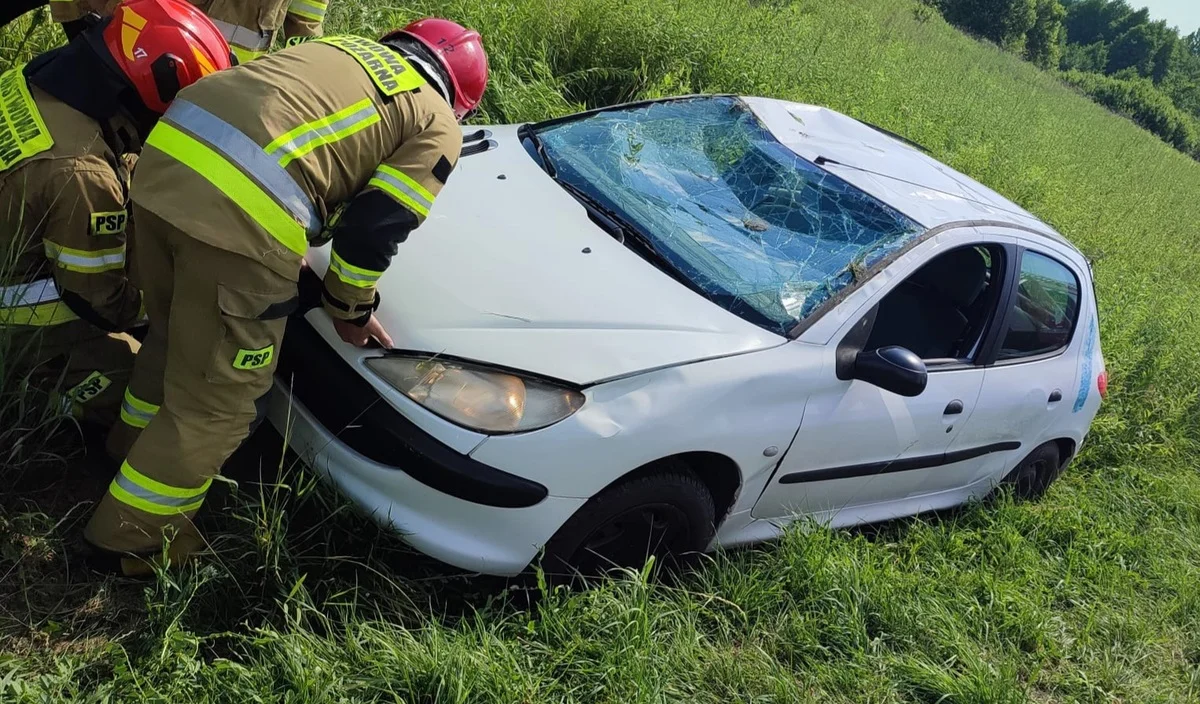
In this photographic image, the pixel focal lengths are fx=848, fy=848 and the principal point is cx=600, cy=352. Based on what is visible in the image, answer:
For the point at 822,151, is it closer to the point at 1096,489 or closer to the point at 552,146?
the point at 552,146

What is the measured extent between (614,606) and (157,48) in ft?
6.33

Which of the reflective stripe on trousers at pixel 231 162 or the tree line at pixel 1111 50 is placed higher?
the tree line at pixel 1111 50

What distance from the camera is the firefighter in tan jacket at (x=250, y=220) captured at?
1.96 metres

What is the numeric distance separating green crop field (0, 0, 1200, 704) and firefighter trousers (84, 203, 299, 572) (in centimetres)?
13

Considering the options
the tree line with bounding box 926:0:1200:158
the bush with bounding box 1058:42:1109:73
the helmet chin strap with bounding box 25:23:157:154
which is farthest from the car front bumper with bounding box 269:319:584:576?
the bush with bounding box 1058:42:1109:73

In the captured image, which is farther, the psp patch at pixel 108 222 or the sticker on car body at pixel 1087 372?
the sticker on car body at pixel 1087 372

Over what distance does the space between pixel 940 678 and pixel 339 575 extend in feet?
6.12

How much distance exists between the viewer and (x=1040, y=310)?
140 inches

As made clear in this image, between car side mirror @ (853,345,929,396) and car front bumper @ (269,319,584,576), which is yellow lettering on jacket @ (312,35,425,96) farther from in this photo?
car side mirror @ (853,345,929,396)

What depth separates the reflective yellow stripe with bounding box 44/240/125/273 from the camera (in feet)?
7.53

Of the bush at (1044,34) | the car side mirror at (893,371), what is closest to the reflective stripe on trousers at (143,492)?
the car side mirror at (893,371)

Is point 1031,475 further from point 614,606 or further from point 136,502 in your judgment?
point 136,502

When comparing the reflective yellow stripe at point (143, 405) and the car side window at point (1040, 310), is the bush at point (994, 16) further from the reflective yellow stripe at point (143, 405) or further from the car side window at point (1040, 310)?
the reflective yellow stripe at point (143, 405)

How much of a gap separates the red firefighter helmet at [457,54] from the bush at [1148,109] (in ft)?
142
